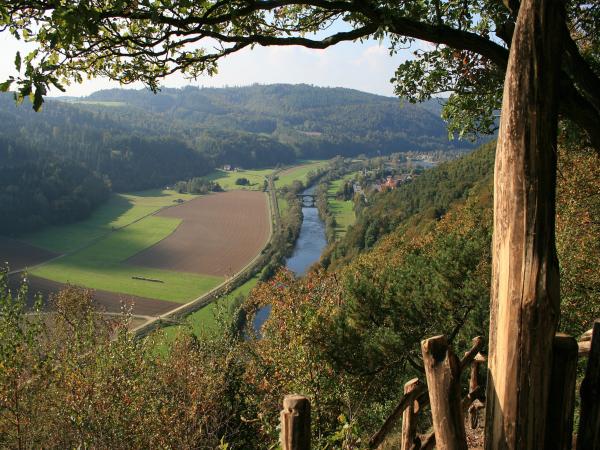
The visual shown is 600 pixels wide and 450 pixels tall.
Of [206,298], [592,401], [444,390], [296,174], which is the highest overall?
[296,174]

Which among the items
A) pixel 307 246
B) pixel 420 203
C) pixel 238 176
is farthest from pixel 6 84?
pixel 238 176

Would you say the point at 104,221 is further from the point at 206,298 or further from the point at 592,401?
the point at 592,401

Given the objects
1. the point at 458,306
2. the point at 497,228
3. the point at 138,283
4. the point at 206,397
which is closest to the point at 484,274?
the point at 458,306

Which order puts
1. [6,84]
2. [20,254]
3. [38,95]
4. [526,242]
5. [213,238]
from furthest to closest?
1. [213,238]
2. [20,254]
3. [38,95]
4. [6,84]
5. [526,242]

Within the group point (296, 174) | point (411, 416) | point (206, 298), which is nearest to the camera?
point (411, 416)

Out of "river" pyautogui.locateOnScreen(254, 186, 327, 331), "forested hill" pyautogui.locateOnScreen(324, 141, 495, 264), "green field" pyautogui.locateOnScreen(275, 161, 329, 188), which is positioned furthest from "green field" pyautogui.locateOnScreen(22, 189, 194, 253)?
"forested hill" pyautogui.locateOnScreen(324, 141, 495, 264)

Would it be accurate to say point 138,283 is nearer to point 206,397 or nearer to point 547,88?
point 206,397
